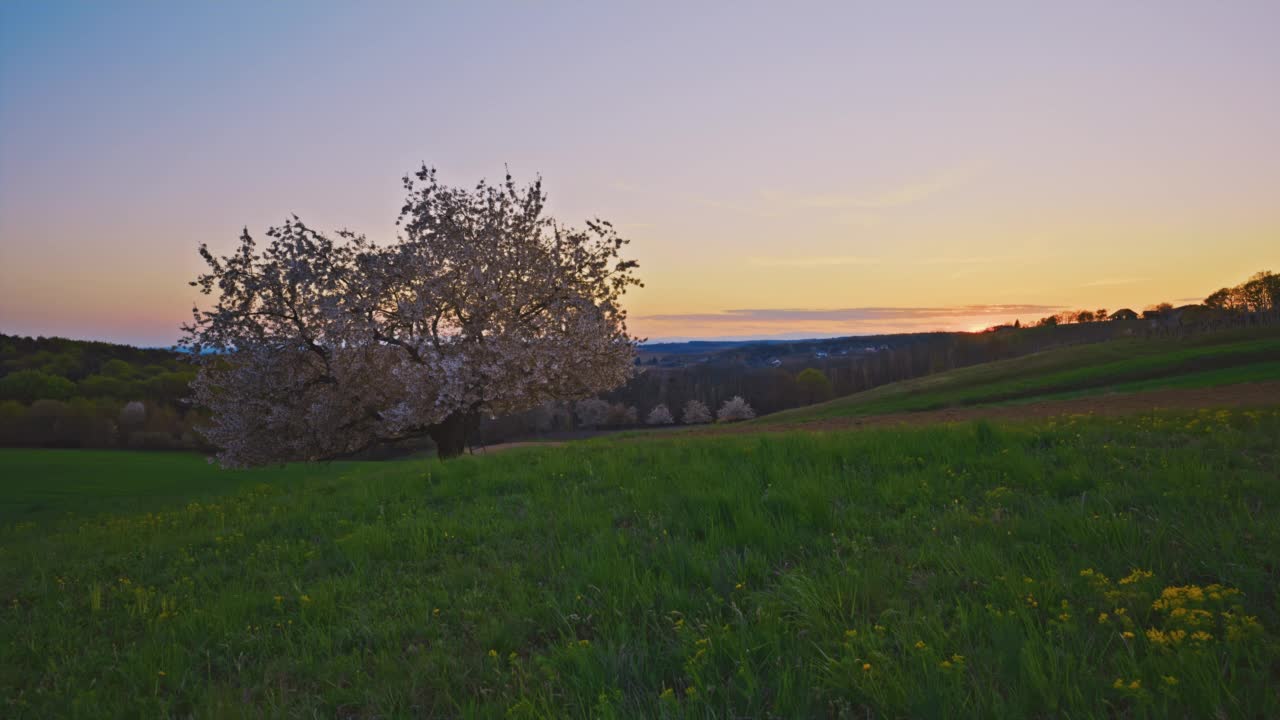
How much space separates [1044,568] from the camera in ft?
15.0

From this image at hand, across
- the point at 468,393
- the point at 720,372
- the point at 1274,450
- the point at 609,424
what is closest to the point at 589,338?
the point at 468,393

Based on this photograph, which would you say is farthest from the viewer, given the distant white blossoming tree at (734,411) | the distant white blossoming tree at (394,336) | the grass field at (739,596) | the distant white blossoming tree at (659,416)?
the distant white blossoming tree at (659,416)

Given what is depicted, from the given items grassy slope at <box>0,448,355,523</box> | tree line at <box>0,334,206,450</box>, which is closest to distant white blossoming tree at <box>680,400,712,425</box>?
tree line at <box>0,334,206,450</box>

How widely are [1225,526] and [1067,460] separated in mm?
3295

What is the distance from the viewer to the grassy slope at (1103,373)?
38062mm

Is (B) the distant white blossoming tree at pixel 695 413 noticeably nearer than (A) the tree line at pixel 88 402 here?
No

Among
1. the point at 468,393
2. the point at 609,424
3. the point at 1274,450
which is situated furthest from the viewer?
the point at 609,424

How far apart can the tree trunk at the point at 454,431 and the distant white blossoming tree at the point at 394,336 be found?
0.05 metres

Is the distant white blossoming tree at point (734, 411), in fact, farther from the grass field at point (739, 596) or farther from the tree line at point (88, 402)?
the grass field at point (739, 596)

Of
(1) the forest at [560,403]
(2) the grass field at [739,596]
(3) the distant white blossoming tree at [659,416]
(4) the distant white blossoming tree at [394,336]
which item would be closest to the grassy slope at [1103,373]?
(1) the forest at [560,403]

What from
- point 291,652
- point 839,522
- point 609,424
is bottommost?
point 609,424

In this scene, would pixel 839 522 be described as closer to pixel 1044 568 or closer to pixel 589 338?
pixel 1044 568

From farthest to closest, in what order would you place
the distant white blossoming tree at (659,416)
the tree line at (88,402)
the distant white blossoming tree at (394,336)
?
the distant white blossoming tree at (659,416) < the tree line at (88,402) < the distant white blossoming tree at (394,336)

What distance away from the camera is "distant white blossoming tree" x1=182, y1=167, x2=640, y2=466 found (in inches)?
731
